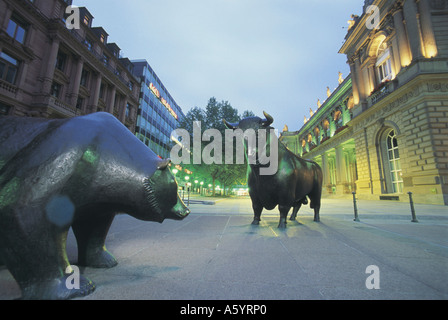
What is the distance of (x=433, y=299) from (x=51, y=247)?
2.55 metres

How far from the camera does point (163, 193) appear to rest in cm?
190

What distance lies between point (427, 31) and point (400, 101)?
4845mm

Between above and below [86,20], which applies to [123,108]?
below

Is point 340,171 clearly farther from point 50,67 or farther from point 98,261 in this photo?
point 50,67

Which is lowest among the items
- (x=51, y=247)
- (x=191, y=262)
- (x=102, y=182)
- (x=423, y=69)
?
(x=191, y=262)

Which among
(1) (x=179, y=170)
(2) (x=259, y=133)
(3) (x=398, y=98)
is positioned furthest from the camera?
(1) (x=179, y=170)

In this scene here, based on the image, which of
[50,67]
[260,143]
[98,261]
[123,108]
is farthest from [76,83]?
[98,261]

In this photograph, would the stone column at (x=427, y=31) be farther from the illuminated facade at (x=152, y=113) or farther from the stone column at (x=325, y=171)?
the illuminated facade at (x=152, y=113)

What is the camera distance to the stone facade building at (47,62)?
14.7 metres

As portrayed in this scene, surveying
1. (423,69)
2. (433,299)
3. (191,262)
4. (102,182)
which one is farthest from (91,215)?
(423,69)

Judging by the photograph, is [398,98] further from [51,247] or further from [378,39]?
[51,247]

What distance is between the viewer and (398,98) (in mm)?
15125

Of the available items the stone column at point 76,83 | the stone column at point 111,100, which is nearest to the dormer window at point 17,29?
the stone column at point 76,83

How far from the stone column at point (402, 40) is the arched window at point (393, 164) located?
17.5ft
